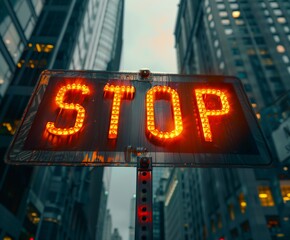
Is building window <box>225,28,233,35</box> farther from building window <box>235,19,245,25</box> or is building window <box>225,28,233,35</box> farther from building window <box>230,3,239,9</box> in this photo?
building window <box>230,3,239,9</box>

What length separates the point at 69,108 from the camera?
5.34 m

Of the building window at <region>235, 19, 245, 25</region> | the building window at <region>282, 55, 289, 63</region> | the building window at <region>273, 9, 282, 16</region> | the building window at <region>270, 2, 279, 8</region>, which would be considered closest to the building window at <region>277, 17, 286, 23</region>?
the building window at <region>273, 9, 282, 16</region>

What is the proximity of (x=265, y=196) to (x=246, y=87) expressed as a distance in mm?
28789

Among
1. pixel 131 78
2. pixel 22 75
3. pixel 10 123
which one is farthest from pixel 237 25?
pixel 131 78

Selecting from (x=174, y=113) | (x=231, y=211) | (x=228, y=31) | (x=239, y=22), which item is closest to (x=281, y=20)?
(x=239, y=22)

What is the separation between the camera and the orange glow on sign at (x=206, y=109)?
5.02 meters

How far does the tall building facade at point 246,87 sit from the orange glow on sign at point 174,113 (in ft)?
127

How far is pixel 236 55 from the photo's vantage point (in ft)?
229

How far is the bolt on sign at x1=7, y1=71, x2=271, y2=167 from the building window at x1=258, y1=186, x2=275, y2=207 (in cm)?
5197

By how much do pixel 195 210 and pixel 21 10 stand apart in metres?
92.0

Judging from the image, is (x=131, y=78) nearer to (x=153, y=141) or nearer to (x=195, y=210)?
(x=153, y=141)

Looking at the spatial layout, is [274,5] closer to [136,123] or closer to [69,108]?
[136,123]

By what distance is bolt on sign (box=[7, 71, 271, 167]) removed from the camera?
15.2 feet

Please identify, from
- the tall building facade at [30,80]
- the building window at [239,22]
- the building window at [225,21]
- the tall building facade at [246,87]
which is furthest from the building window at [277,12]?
the tall building facade at [30,80]
